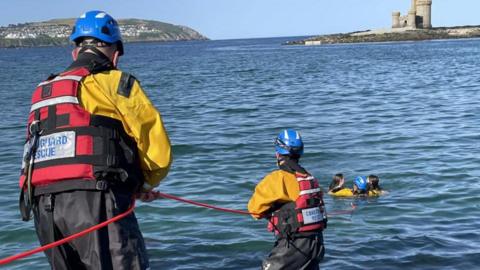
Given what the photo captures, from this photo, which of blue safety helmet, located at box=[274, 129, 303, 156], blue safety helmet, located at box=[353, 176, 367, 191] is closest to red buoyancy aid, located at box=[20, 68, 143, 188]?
blue safety helmet, located at box=[274, 129, 303, 156]

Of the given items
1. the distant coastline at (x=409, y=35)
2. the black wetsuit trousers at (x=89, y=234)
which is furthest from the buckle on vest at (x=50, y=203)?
the distant coastline at (x=409, y=35)

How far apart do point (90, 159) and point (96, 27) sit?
91 centimetres

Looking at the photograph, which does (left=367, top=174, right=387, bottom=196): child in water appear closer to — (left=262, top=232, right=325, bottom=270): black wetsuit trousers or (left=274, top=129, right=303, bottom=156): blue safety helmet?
(left=262, top=232, right=325, bottom=270): black wetsuit trousers

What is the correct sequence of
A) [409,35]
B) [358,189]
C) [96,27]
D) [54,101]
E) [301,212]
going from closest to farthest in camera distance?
[54,101] < [96,27] < [301,212] < [358,189] < [409,35]

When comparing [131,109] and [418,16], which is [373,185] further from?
[418,16]

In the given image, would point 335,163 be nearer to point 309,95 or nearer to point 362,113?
point 362,113

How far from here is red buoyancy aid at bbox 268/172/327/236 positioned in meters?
6.22

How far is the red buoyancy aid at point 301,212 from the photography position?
6.22 meters

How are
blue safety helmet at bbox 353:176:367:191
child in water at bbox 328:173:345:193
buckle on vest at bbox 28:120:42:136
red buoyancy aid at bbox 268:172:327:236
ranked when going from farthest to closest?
child in water at bbox 328:173:345:193 < blue safety helmet at bbox 353:176:367:191 < red buoyancy aid at bbox 268:172:327:236 < buckle on vest at bbox 28:120:42:136

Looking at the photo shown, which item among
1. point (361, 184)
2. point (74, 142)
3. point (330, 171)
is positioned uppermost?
point (74, 142)

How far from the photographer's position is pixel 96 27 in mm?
4414

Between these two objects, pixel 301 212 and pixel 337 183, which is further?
pixel 337 183

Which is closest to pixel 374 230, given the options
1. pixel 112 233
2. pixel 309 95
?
pixel 112 233

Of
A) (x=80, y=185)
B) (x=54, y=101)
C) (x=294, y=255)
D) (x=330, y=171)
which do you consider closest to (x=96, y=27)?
(x=54, y=101)
